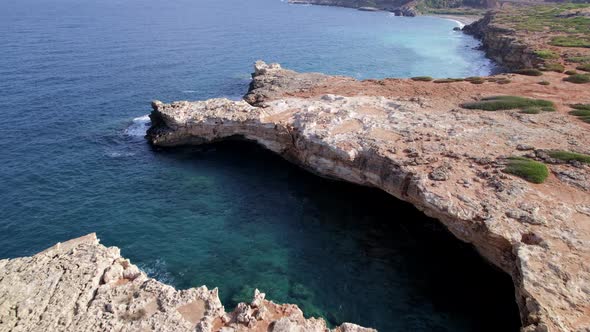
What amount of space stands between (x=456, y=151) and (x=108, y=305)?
27760 millimetres

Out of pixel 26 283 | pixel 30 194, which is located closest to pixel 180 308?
pixel 26 283

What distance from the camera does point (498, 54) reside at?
80.8 meters

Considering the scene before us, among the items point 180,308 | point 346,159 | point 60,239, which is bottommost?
point 60,239

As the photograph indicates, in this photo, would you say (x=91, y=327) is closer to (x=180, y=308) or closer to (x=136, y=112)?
(x=180, y=308)

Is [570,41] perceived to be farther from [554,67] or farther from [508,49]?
[554,67]

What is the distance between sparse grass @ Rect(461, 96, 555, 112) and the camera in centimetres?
3954

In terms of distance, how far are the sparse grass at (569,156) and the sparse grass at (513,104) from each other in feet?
34.7

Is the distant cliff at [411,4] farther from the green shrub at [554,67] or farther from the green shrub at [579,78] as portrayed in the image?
the green shrub at [579,78]

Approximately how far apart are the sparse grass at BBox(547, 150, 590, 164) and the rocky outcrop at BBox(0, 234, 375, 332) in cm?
2211

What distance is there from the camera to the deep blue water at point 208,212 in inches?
1009

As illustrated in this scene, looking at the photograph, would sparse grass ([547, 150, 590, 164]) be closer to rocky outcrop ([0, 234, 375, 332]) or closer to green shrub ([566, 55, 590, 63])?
rocky outcrop ([0, 234, 375, 332])

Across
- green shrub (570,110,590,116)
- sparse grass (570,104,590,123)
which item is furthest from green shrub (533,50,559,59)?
green shrub (570,110,590,116)

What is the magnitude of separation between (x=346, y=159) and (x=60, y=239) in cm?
2426

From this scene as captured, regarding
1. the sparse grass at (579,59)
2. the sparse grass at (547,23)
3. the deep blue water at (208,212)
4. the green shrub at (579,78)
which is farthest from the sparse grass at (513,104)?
the sparse grass at (547,23)
